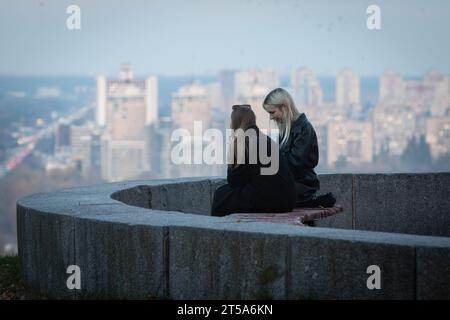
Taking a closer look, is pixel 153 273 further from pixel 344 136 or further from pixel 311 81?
pixel 311 81

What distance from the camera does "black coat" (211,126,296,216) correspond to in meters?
9.11

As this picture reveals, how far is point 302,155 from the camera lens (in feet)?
32.3

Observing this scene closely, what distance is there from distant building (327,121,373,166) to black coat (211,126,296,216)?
470 ft

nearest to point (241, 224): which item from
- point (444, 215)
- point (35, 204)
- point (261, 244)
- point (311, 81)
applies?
point (261, 244)

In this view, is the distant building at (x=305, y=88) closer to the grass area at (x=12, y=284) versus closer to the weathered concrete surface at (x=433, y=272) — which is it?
the grass area at (x=12, y=284)

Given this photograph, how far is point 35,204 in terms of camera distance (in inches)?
334

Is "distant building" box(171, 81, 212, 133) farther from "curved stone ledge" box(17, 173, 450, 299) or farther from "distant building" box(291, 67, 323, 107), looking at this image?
"curved stone ledge" box(17, 173, 450, 299)

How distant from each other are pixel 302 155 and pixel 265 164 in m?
0.81

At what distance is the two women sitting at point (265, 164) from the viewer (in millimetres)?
8945

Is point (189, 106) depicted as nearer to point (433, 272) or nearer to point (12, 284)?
point (12, 284)

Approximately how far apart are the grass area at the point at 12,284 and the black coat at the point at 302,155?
235cm

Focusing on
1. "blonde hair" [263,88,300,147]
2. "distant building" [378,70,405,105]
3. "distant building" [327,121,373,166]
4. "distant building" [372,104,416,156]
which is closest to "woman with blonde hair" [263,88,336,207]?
"blonde hair" [263,88,300,147]

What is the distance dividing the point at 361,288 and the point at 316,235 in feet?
1.28

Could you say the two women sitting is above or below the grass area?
above
